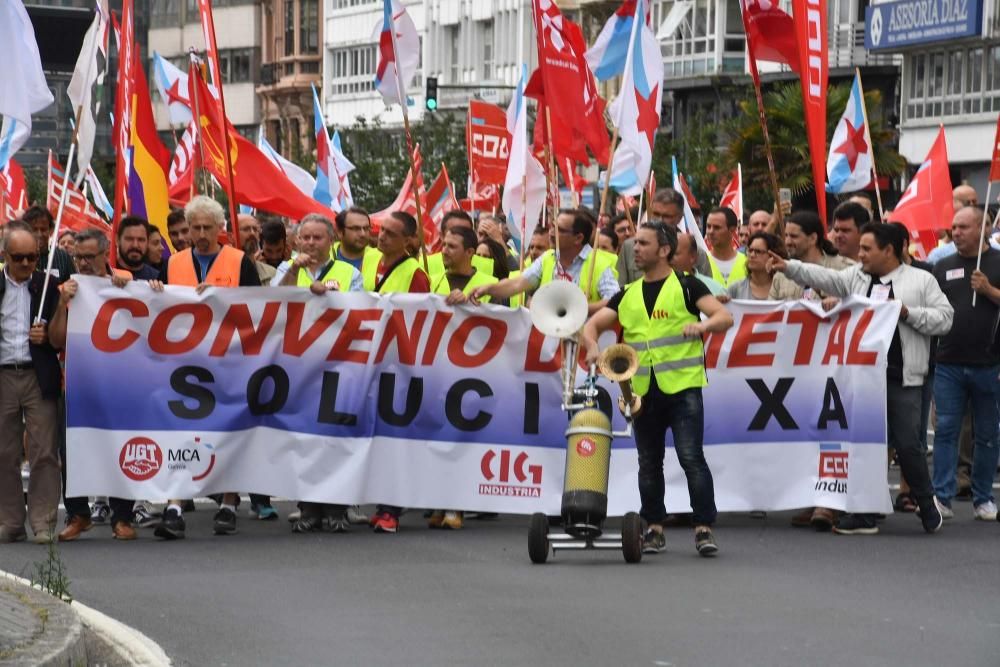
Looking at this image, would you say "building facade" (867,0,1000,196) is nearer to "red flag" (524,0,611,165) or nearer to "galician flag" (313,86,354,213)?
"galician flag" (313,86,354,213)

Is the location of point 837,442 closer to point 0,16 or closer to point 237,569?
point 237,569

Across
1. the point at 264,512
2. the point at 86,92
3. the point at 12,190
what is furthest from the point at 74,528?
the point at 12,190

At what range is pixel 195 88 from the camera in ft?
65.7

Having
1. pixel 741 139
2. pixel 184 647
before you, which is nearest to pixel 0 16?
pixel 184 647

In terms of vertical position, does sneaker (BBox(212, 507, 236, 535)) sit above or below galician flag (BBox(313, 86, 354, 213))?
below

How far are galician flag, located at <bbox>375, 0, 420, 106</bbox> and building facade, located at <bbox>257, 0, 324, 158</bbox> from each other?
271ft

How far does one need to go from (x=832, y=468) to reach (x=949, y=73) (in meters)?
49.2

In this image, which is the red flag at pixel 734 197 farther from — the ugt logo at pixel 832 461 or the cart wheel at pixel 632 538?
the cart wheel at pixel 632 538

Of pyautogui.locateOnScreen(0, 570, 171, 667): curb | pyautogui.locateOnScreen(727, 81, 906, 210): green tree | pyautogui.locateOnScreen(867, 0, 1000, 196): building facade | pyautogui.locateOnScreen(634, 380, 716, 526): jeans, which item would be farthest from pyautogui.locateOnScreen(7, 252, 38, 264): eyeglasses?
pyautogui.locateOnScreen(867, 0, 1000, 196): building facade

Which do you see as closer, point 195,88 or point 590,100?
point 590,100

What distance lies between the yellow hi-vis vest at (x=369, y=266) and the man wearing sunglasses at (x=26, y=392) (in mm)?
2135

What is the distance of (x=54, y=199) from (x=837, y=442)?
12.8 m

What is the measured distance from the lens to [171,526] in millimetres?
13414

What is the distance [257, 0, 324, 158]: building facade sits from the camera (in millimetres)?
102000
